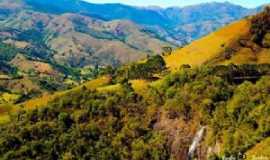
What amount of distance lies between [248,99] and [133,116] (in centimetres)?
4273

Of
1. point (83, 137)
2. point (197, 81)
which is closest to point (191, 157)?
point (197, 81)

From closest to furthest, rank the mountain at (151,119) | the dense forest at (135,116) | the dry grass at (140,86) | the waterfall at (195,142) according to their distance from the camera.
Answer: the mountain at (151,119)
the dense forest at (135,116)
the waterfall at (195,142)
the dry grass at (140,86)

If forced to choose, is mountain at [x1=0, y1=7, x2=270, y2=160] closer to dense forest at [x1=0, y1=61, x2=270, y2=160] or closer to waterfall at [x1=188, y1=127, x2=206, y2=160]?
dense forest at [x1=0, y1=61, x2=270, y2=160]

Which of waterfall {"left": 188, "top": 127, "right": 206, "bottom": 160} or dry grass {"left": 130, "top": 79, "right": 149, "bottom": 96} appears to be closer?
waterfall {"left": 188, "top": 127, "right": 206, "bottom": 160}

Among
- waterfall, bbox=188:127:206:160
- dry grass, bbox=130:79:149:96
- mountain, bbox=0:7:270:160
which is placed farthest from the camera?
dry grass, bbox=130:79:149:96

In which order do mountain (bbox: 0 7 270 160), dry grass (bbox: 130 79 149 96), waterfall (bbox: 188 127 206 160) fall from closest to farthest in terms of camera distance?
mountain (bbox: 0 7 270 160), waterfall (bbox: 188 127 206 160), dry grass (bbox: 130 79 149 96)

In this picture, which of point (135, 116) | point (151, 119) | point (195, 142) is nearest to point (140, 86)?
point (135, 116)

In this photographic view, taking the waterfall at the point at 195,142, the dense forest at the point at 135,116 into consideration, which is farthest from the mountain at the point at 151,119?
the waterfall at the point at 195,142

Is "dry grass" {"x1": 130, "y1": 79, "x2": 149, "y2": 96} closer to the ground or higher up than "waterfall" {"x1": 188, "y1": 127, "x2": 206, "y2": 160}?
higher up

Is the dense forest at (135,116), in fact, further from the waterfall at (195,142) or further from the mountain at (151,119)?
the waterfall at (195,142)

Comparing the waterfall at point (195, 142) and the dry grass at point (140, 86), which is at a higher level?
the dry grass at point (140, 86)

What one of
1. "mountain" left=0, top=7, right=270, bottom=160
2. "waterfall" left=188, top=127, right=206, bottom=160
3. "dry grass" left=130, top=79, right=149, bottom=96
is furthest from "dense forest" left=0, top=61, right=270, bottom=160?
"waterfall" left=188, top=127, right=206, bottom=160

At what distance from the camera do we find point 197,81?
162500mm

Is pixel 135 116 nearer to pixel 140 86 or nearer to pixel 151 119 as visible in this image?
pixel 151 119
